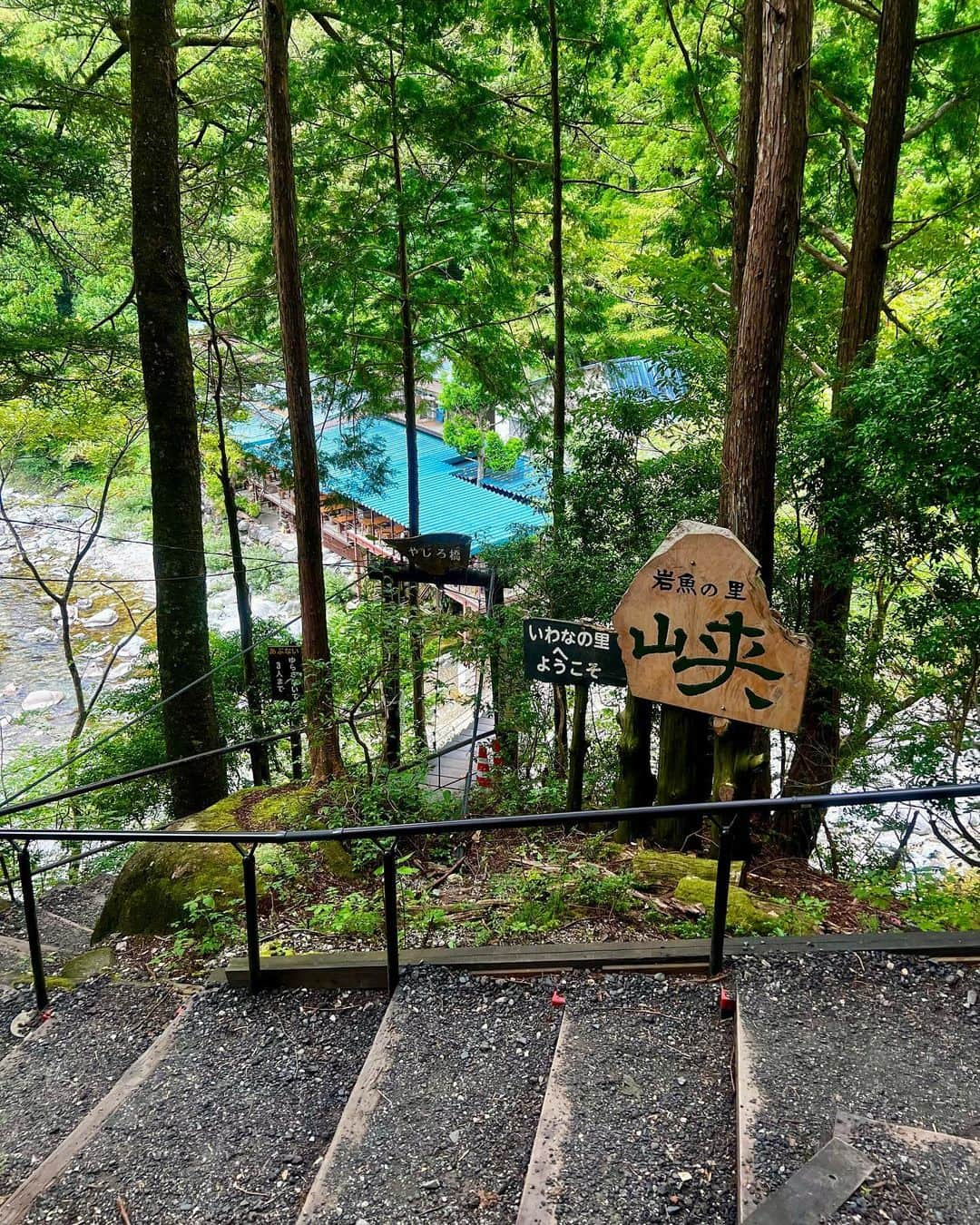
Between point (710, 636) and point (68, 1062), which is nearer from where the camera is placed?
point (68, 1062)

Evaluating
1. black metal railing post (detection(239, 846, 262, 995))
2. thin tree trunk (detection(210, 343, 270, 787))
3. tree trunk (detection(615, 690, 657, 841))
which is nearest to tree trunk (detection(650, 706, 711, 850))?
tree trunk (detection(615, 690, 657, 841))

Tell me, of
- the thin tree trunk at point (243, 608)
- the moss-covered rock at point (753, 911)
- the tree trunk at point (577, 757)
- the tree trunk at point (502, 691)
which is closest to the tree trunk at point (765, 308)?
the moss-covered rock at point (753, 911)

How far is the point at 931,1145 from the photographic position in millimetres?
2100

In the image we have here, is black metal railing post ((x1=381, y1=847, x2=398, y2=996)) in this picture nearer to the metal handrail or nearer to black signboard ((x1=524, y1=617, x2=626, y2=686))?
the metal handrail

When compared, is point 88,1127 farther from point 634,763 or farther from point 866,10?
point 866,10

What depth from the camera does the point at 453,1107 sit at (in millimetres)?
2586

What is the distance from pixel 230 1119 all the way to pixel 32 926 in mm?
1689

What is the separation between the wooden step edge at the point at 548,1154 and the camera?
212 centimetres

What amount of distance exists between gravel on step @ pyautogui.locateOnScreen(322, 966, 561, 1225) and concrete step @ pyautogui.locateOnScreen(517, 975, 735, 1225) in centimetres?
12

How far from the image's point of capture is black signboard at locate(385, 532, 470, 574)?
8.04m

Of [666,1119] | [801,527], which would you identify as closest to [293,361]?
[801,527]

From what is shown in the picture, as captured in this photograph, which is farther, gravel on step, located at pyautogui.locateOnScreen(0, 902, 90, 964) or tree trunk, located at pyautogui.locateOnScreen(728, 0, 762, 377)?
tree trunk, located at pyautogui.locateOnScreen(728, 0, 762, 377)

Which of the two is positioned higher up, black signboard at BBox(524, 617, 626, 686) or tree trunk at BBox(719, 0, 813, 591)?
tree trunk at BBox(719, 0, 813, 591)

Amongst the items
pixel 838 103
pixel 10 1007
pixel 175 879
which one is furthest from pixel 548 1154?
pixel 838 103
